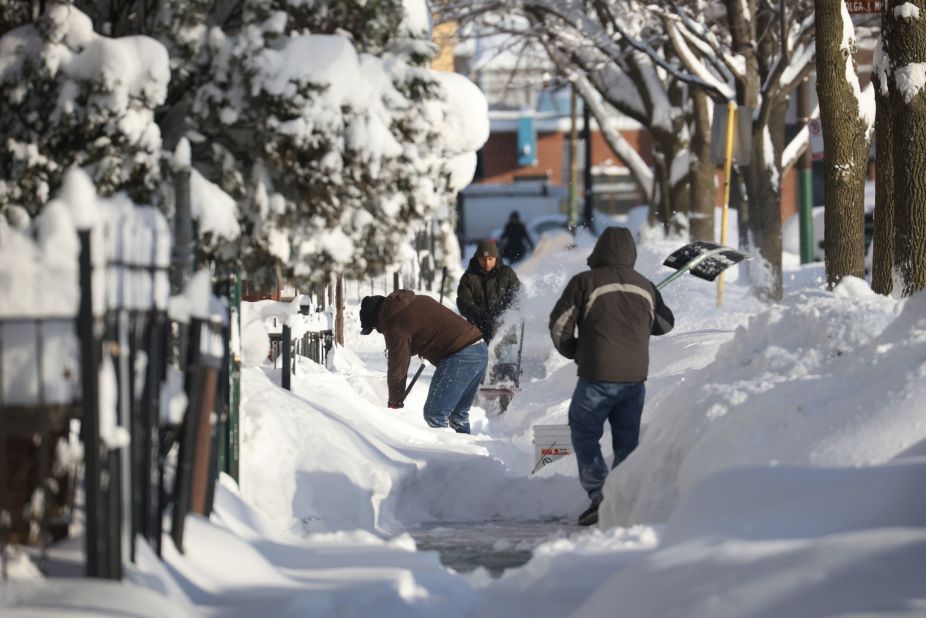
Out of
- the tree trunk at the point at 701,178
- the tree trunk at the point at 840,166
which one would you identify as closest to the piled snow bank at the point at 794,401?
the tree trunk at the point at 840,166

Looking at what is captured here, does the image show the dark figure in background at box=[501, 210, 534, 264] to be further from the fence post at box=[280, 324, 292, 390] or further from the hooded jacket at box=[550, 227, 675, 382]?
the hooded jacket at box=[550, 227, 675, 382]

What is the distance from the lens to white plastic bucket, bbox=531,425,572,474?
10.4m

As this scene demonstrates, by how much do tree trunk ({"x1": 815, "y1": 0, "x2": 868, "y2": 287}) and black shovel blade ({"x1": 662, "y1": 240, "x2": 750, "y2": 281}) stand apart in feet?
3.46

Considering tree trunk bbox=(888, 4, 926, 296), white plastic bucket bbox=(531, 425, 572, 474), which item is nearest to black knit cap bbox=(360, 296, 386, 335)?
white plastic bucket bbox=(531, 425, 572, 474)

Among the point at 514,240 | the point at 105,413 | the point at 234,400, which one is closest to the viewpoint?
the point at 105,413

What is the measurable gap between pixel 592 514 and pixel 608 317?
44.0 inches

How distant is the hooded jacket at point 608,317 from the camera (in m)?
8.87

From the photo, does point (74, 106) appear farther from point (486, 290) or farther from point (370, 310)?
point (486, 290)

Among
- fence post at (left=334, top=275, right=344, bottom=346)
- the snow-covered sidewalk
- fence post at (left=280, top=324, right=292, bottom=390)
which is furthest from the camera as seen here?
fence post at (left=334, top=275, right=344, bottom=346)

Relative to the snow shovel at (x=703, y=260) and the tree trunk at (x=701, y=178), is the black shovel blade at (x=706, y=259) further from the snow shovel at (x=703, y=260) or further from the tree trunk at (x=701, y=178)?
the tree trunk at (x=701, y=178)

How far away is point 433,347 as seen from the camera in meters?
11.9

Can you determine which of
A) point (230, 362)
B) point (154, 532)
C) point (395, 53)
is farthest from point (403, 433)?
point (154, 532)

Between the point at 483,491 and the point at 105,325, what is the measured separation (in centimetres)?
497

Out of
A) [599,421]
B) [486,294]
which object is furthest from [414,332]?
[599,421]
